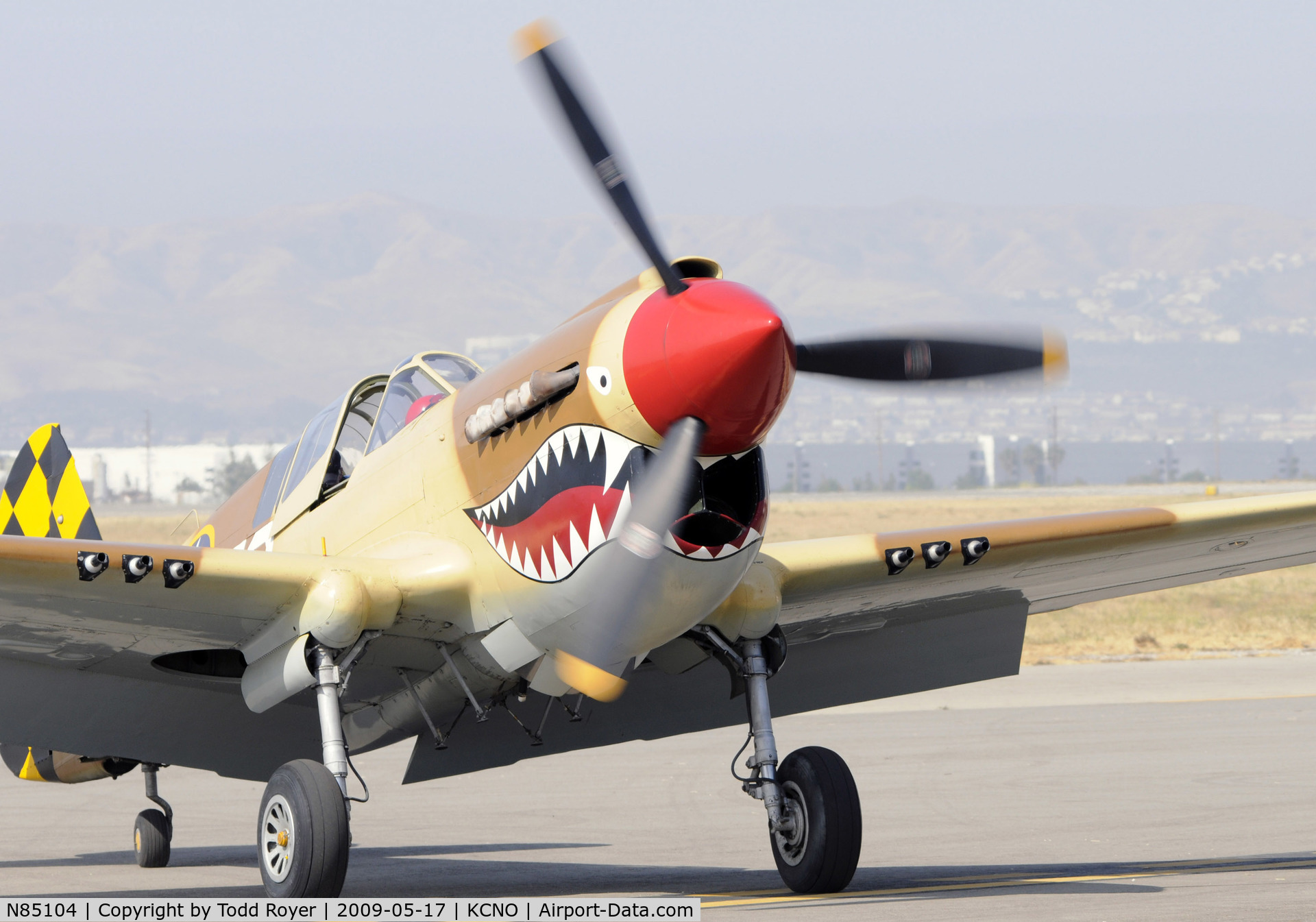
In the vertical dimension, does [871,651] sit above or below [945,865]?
above

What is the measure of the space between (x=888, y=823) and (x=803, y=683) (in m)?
2.06

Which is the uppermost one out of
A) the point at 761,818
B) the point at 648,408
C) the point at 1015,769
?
the point at 648,408

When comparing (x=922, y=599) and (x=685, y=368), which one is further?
(x=922, y=599)

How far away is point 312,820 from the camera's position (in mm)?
7113

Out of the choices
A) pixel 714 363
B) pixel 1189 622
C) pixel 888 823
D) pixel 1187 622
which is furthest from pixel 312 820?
pixel 1187 622

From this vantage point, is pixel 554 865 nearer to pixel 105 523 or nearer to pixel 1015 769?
pixel 1015 769

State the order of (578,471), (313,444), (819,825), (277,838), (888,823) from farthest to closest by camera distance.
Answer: (888,823) → (313,444) → (819,825) → (277,838) → (578,471)

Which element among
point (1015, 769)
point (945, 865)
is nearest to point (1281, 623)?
point (1015, 769)

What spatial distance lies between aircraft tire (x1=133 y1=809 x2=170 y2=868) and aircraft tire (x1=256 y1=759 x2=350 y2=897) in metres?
3.45

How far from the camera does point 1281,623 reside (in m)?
30.2

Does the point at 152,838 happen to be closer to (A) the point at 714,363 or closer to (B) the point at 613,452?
(B) the point at 613,452

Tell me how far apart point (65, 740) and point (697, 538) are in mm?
4515

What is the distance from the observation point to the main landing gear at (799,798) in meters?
7.90

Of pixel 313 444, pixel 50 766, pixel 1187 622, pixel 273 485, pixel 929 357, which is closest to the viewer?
pixel 929 357
